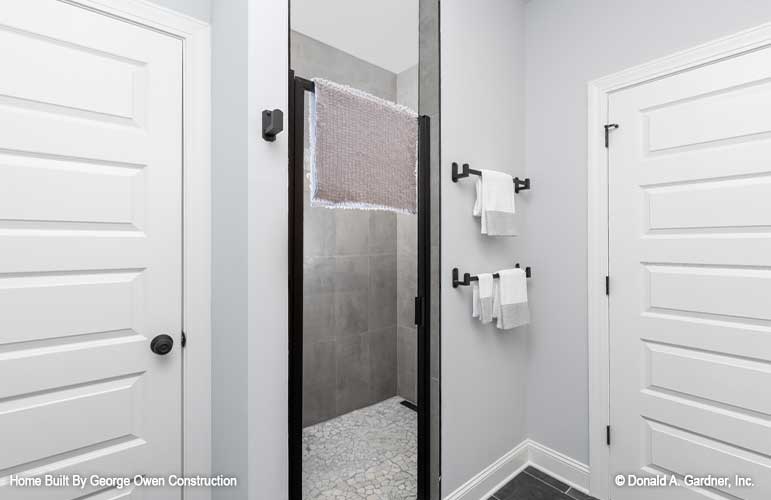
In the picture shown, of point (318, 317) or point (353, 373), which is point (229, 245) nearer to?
point (318, 317)

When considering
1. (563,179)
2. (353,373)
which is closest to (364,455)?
(353,373)

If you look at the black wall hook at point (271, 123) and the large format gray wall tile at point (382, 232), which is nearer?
the black wall hook at point (271, 123)

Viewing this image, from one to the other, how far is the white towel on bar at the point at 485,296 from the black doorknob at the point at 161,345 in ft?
4.28

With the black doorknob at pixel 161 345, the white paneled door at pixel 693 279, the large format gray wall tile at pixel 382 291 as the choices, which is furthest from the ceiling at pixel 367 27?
the black doorknob at pixel 161 345

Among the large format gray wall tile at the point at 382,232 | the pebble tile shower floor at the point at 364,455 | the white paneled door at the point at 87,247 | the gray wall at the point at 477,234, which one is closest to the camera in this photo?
the white paneled door at the point at 87,247

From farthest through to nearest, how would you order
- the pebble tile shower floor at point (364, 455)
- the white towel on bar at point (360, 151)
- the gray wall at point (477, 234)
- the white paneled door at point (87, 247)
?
the gray wall at point (477, 234)
the pebble tile shower floor at point (364, 455)
the white towel on bar at point (360, 151)
the white paneled door at point (87, 247)

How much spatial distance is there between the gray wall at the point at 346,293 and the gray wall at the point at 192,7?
0.39 metres

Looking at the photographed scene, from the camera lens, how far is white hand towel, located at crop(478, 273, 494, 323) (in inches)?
67.3

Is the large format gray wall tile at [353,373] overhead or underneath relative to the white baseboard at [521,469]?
overhead

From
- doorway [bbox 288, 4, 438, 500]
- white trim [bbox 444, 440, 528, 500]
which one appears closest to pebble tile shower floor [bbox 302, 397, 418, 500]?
doorway [bbox 288, 4, 438, 500]

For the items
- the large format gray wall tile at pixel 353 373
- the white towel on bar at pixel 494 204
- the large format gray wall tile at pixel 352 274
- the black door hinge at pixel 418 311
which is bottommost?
the large format gray wall tile at pixel 353 373

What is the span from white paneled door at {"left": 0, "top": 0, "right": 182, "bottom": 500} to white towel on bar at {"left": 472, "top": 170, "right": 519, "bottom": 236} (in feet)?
4.21

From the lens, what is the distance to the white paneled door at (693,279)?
54.9 inches

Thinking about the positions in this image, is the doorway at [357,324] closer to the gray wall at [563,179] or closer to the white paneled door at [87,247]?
the white paneled door at [87,247]
